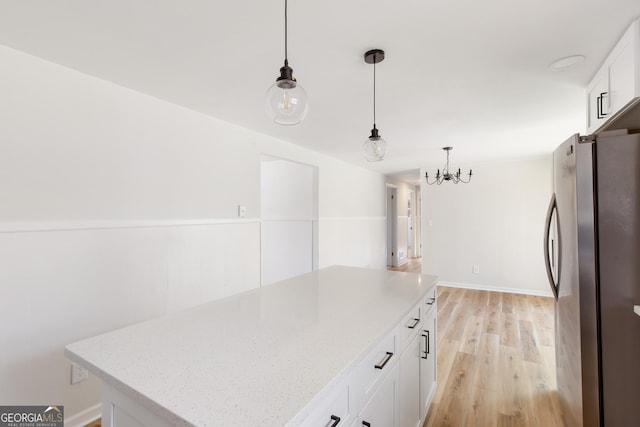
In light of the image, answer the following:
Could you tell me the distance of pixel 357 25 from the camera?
143 centimetres

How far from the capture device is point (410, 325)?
1499 millimetres

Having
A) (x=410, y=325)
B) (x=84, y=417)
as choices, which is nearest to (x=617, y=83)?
(x=410, y=325)

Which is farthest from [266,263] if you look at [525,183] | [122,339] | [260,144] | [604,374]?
[525,183]

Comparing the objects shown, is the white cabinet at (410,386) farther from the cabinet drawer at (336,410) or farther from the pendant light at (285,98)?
the pendant light at (285,98)

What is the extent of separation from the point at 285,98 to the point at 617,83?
174 centimetres

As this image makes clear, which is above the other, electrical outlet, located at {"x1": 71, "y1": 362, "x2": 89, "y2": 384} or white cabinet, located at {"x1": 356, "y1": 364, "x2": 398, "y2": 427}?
white cabinet, located at {"x1": 356, "y1": 364, "x2": 398, "y2": 427}

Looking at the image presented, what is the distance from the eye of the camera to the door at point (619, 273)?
1.30 m

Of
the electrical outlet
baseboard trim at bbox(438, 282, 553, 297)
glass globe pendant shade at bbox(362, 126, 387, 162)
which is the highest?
glass globe pendant shade at bbox(362, 126, 387, 162)

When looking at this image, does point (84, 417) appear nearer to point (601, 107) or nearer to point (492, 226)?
point (601, 107)

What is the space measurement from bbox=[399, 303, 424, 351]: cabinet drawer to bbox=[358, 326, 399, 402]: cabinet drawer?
0.09 metres

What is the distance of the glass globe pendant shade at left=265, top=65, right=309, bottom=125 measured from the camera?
1166mm

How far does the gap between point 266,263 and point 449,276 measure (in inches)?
126

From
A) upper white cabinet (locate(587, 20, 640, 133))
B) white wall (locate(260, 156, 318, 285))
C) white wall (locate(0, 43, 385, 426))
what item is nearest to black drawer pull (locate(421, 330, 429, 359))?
upper white cabinet (locate(587, 20, 640, 133))

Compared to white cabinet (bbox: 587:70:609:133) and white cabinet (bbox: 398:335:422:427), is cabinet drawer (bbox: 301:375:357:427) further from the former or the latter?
white cabinet (bbox: 587:70:609:133)
